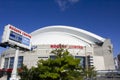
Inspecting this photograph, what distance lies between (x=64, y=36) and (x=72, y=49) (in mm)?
13886

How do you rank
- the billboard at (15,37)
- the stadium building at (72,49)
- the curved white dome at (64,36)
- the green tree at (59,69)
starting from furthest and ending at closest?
1. the curved white dome at (64,36)
2. the stadium building at (72,49)
3. the billboard at (15,37)
4. the green tree at (59,69)

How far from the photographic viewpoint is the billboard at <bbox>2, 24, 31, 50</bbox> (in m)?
37.6

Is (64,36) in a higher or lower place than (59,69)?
higher

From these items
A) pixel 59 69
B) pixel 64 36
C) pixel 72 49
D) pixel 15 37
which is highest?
pixel 64 36

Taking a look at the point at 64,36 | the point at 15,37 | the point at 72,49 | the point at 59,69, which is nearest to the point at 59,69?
the point at 59,69

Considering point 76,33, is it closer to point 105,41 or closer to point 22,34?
point 105,41

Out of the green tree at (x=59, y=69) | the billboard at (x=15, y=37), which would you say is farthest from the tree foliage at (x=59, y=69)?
the billboard at (x=15, y=37)

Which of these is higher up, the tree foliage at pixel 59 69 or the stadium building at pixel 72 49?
the stadium building at pixel 72 49

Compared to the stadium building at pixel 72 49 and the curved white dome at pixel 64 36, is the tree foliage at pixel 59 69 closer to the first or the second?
the stadium building at pixel 72 49

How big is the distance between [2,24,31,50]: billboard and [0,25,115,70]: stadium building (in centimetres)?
1351

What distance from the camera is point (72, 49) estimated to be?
196ft

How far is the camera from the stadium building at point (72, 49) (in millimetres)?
59812

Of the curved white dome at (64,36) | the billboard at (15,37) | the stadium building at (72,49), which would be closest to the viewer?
the billboard at (15,37)

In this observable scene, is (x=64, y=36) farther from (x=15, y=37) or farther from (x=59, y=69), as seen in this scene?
(x=59, y=69)
